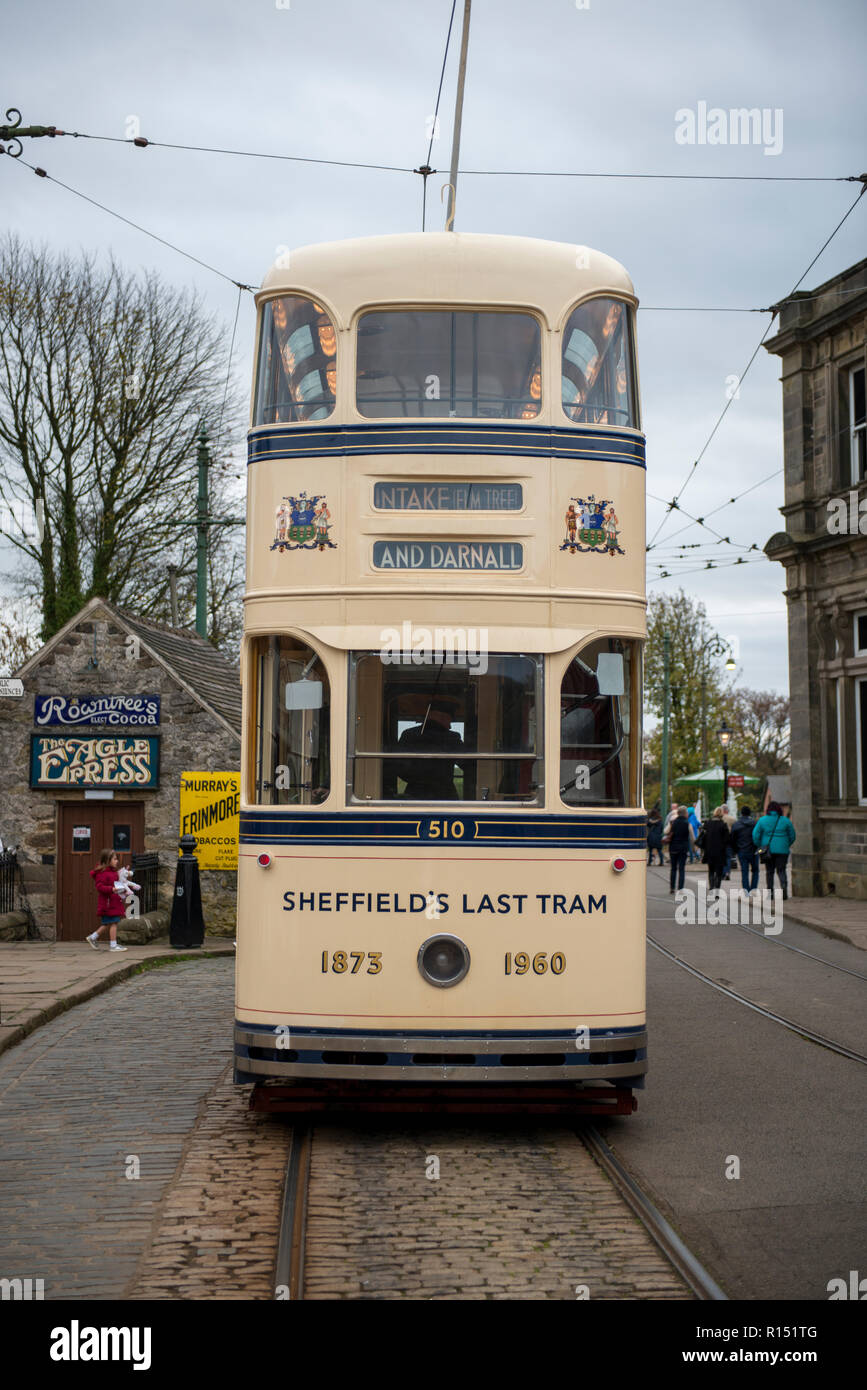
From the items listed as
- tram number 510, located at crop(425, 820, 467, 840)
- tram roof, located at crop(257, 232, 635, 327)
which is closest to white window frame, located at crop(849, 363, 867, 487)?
tram roof, located at crop(257, 232, 635, 327)

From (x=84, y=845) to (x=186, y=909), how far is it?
2.79 meters

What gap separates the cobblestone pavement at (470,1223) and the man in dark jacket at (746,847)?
17.2 m

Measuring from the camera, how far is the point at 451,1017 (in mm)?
7812

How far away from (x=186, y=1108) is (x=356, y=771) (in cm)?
249

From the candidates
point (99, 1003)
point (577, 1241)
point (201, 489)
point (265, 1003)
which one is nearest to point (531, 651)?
point (265, 1003)

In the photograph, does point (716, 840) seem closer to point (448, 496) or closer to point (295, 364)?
point (448, 496)

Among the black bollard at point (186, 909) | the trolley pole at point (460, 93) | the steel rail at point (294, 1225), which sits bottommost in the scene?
the steel rail at point (294, 1225)

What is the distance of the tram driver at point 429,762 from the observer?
8031 mm

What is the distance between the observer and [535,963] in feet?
25.9

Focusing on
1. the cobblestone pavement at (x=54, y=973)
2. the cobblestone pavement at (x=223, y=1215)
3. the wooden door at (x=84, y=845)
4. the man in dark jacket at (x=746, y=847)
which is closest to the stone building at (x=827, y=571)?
the man in dark jacket at (x=746, y=847)

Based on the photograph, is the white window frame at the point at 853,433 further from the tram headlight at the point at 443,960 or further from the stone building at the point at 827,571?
the tram headlight at the point at 443,960

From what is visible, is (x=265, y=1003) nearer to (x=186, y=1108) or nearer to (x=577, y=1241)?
(x=186, y=1108)

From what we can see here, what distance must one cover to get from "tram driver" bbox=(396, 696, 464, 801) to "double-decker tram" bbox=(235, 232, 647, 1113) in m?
0.02

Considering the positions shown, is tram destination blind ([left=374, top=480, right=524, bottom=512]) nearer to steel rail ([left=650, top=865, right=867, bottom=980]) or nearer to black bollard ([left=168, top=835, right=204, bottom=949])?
steel rail ([left=650, top=865, right=867, bottom=980])
